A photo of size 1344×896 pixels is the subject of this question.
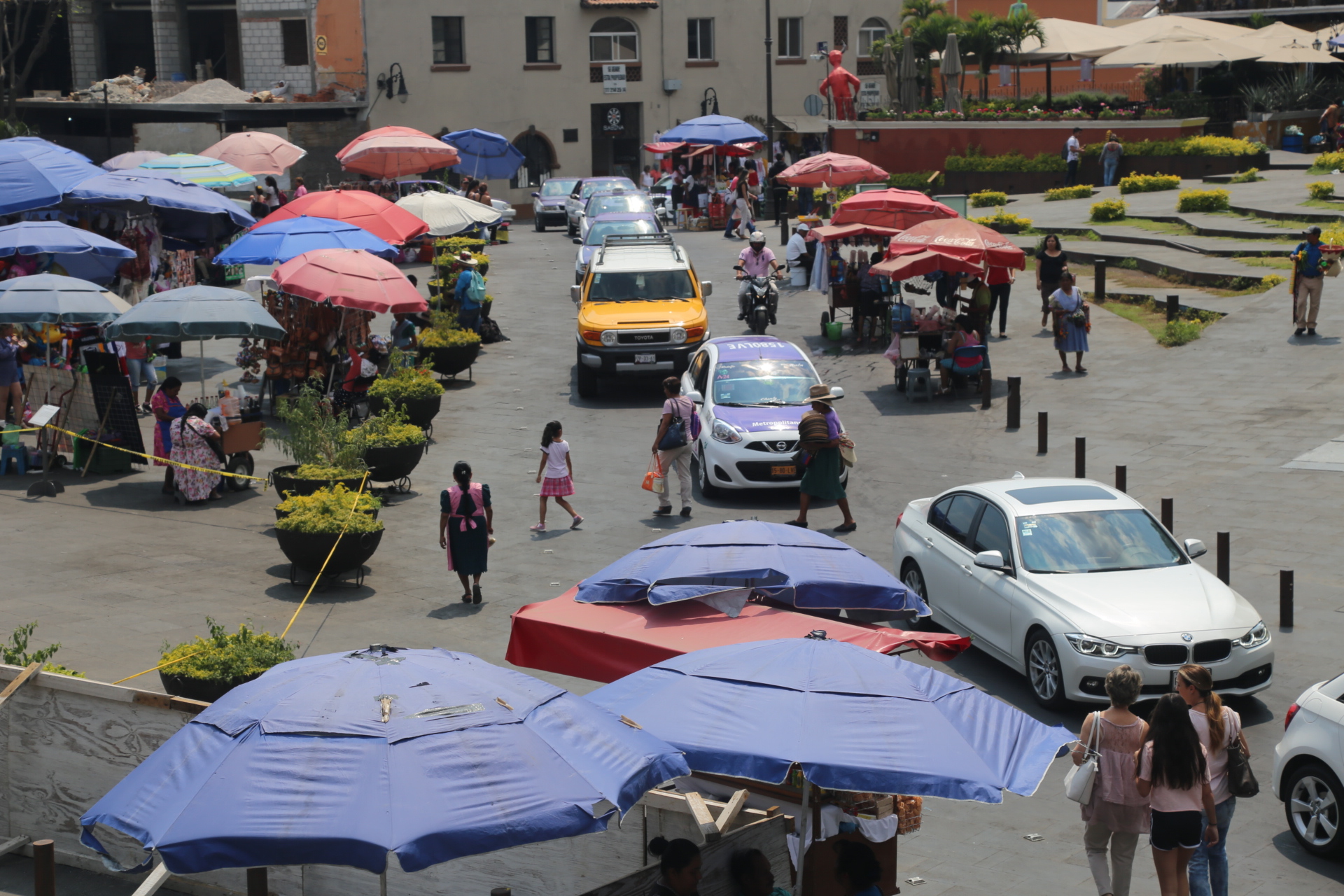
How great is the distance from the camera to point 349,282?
18375mm

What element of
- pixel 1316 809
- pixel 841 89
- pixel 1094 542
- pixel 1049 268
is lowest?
pixel 1316 809

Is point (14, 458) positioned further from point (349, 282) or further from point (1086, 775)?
point (1086, 775)

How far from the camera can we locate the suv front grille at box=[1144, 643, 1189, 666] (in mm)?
9953

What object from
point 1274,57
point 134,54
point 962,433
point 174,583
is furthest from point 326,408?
point 134,54

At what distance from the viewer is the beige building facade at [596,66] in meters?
51.0

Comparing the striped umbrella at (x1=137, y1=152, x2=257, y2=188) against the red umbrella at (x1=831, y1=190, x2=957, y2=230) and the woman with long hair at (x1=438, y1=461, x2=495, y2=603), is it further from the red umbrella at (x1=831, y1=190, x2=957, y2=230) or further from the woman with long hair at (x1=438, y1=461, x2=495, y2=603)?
the woman with long hair at (x1=438, y1=461, x2=495, y2=603)

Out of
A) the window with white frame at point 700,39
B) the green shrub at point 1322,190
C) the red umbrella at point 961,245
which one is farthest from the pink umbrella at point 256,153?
the window with white frame at point 700,39

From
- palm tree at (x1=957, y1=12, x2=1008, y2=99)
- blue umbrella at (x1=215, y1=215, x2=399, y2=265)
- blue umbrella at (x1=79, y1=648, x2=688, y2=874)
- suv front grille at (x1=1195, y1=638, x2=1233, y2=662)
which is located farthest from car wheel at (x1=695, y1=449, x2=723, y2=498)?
palm tree at (x1=957, y1=12, x2=1008, y2=99)

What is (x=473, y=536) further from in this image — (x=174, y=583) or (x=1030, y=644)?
(x=1030, y=644)

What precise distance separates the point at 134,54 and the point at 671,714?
5674 cm

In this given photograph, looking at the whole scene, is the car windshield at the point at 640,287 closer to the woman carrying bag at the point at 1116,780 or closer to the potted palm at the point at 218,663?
A: the potted palm at the point at 218,663

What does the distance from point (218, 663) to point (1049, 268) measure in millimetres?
17684

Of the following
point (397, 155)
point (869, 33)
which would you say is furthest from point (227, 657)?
point (869, 33)

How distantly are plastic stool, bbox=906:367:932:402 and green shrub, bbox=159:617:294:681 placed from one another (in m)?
13.0
